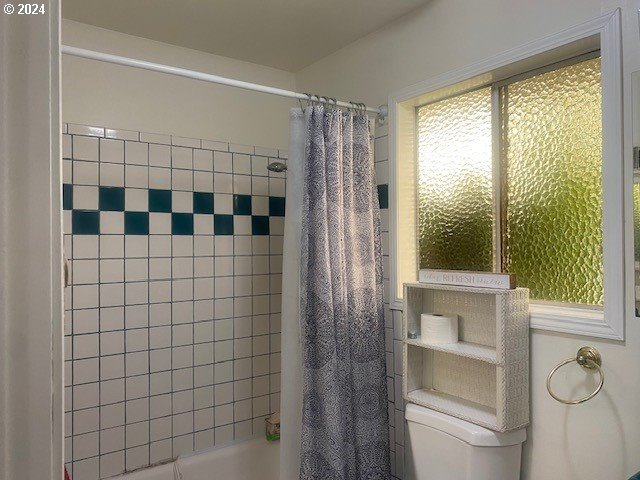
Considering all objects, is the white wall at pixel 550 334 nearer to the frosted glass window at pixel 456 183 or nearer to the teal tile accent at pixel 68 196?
the frosted glass window at pixel 456 183

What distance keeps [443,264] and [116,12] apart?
187 cm

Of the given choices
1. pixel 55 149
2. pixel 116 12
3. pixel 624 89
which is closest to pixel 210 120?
pixel 116 12

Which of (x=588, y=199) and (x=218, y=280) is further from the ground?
(x=588, y=199)

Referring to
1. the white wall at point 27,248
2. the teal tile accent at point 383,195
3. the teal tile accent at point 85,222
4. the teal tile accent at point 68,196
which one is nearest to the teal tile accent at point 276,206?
the teal tile accent at point 383,195

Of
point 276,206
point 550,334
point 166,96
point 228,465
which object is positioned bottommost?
point 228,465

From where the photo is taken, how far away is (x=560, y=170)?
1610 mm

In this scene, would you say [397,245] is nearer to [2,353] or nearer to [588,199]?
[588,199]

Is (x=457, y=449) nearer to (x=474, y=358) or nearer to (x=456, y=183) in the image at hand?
(x=474, y=358)

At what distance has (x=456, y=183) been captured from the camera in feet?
6.55

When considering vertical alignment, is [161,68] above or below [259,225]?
above

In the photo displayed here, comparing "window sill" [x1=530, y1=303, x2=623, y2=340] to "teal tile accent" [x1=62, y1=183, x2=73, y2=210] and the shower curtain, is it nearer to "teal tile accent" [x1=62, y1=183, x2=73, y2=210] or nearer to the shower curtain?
the shower curtain

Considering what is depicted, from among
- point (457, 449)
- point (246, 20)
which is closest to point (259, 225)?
point (246, 20)

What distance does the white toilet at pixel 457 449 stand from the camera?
1.51m

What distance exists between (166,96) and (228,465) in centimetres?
195
